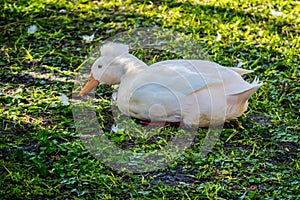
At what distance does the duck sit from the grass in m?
0.22

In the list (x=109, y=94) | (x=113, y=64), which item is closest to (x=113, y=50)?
(x=113, y=64)

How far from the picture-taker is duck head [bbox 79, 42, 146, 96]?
4.82 meters

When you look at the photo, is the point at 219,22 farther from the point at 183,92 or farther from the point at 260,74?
the point at 183,92

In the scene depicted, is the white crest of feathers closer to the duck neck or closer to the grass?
the duck neck

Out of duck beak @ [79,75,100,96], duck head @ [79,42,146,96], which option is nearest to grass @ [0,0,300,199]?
duck beak @ [79,75,100,96]

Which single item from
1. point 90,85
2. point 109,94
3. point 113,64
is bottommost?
point 109,94

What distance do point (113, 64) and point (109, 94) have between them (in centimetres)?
47

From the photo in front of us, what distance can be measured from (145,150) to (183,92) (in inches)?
19.0

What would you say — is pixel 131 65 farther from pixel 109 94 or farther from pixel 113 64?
pixel 109 94

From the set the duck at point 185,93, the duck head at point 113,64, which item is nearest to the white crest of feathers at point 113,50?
the duck head at point 113,64

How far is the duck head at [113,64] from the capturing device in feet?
15.8

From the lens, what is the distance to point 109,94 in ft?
17.3

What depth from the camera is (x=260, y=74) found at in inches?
220

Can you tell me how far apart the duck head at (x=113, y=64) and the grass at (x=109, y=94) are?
287 millimetres
